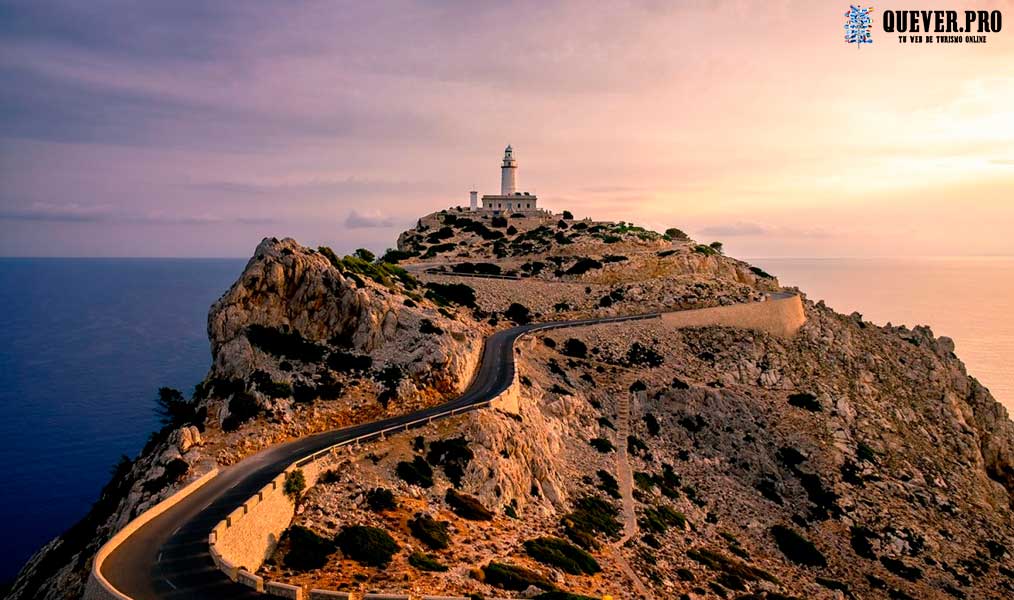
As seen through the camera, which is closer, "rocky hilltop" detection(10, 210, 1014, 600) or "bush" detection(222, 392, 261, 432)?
"rocky hilltop" detection(10, 210, 1014, 600)

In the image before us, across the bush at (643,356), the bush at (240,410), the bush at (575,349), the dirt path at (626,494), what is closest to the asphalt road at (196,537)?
the bush at (240,410)

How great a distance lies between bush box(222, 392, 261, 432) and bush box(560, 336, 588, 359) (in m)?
28.8

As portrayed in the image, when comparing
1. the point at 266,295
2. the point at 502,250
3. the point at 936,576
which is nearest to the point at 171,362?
the point at 502,250

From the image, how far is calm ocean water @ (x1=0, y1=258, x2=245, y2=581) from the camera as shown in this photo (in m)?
58.4

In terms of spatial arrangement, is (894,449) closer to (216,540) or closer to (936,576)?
(936,576)

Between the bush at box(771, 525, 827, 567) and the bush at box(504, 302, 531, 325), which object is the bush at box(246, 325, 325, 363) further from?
the bush at box(771, 525, 827, 567)

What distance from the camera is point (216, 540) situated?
1861 centimetres

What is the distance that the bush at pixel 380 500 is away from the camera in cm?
2398

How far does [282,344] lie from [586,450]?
21.1m

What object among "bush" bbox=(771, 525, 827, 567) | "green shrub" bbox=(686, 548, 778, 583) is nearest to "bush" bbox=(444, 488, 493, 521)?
"green shrub" bbox=(686, 548, 778, 583)

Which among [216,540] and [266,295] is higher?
[266,295]

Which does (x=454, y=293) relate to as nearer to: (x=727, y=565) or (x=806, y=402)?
(x=806, y=402)

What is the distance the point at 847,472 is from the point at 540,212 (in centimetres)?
6290

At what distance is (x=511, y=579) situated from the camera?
20734 millimetres
